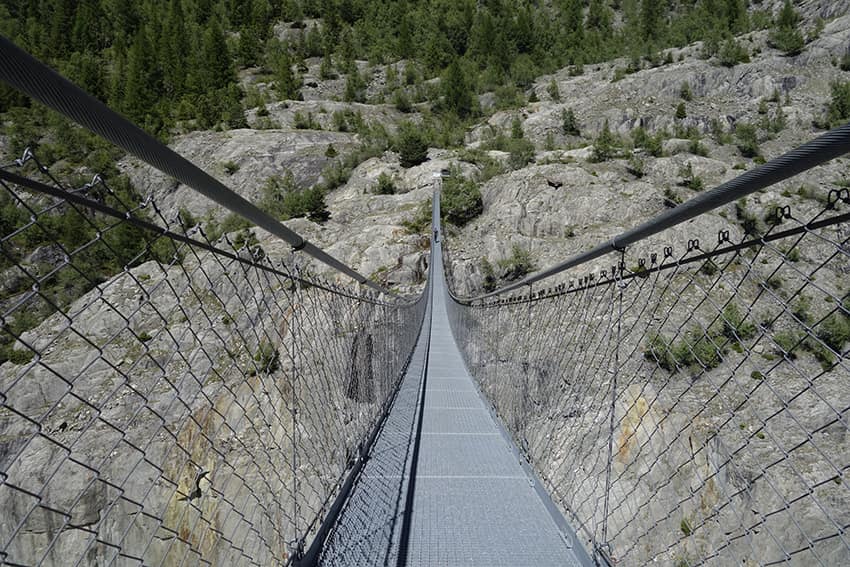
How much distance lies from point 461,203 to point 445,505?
1029 cm

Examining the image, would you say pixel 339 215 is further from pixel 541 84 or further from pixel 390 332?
pixel 541 84

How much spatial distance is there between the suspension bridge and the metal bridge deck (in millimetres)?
11

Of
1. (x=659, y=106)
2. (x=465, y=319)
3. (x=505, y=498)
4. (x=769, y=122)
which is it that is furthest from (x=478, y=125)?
(x=505, y=498)

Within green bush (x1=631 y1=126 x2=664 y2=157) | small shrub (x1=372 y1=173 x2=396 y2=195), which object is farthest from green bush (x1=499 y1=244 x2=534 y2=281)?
small shrub (x1=372 y1=173 x2=396 y2=195)

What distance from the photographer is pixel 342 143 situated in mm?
19531

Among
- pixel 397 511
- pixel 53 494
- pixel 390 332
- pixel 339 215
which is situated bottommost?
pixel 53 494

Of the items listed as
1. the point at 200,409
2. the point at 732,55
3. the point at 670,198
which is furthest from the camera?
the point at 732,55

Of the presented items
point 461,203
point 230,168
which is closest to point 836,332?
point 461,203

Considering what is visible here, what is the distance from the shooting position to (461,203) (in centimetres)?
1184

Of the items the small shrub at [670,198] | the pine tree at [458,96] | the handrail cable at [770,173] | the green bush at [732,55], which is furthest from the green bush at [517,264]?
the pine tree at [458,96]

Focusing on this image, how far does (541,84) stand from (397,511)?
2654 cm

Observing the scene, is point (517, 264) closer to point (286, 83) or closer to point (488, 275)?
point (488, 275)

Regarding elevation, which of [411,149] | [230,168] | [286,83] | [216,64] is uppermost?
[216,64]

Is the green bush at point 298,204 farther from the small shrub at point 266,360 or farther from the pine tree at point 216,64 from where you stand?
the pine tree at point 216,64
